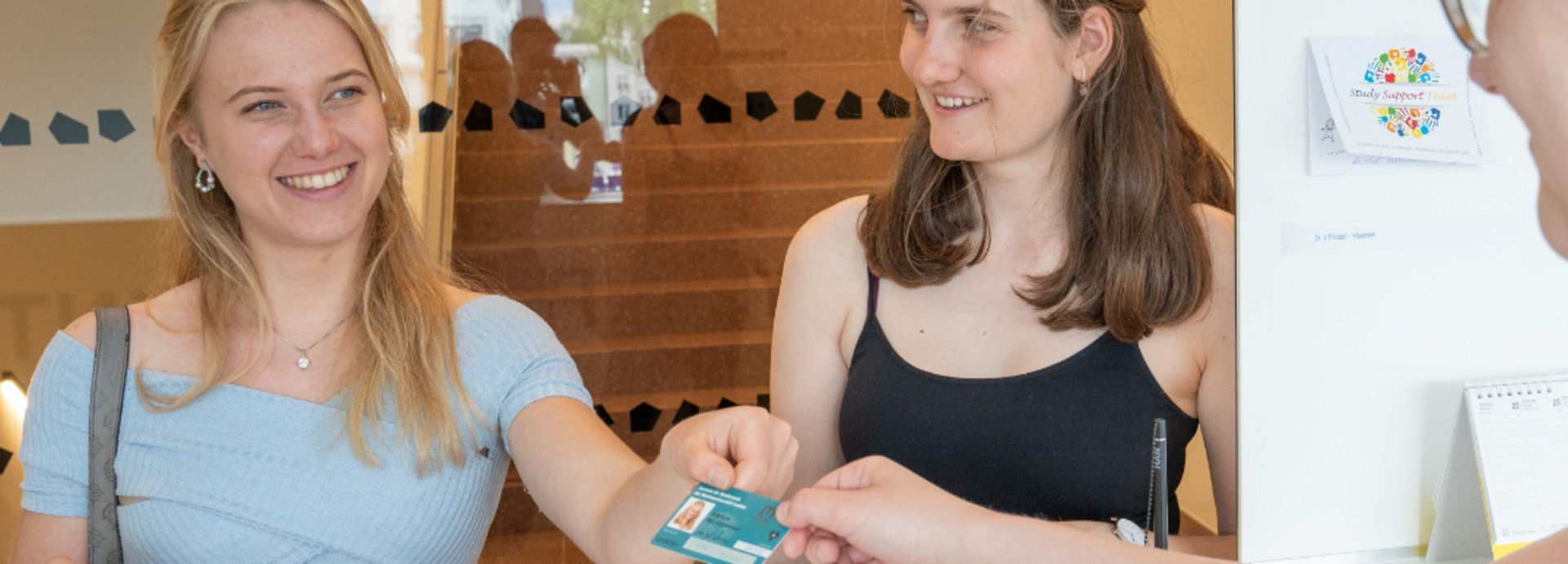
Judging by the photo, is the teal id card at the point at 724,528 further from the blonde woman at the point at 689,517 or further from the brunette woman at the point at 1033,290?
the brunette woman at the point at 1033,290

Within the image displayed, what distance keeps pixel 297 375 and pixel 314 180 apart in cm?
31

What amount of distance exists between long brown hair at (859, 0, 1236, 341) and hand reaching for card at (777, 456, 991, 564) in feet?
1.73

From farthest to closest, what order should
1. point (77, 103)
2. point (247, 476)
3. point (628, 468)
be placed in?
point (77, 103), point (247, 476), point (628, 468)

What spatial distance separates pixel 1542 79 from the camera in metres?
0.68

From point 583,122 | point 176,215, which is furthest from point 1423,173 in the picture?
point 583,122

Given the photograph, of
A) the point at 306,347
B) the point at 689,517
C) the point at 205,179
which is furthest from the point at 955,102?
the point at 205,179

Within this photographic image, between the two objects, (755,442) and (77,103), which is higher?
(77,103)

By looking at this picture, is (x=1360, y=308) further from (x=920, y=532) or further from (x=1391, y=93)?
(x=920, y=532)

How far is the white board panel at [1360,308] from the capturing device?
64.4 inches

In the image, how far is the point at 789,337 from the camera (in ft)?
6.34

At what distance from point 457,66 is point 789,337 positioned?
5.05 ft

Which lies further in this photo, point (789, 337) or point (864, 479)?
point (789, 337)

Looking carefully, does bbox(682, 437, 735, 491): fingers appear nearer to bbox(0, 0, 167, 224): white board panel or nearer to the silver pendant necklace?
the silver pendant necklace

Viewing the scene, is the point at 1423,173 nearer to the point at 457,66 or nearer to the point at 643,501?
the point at 643,501
